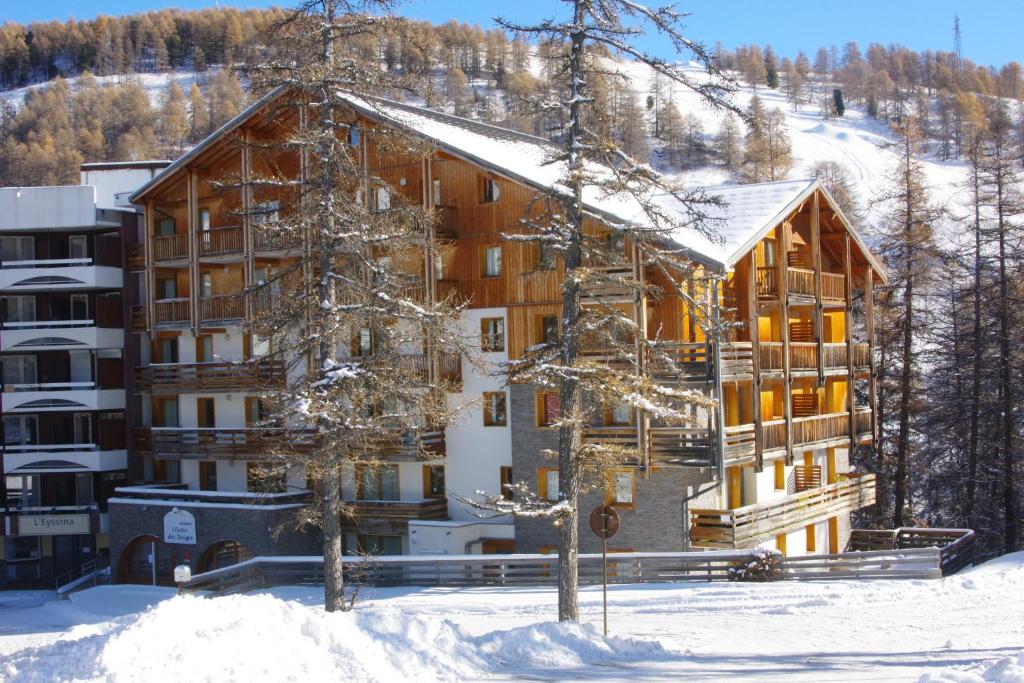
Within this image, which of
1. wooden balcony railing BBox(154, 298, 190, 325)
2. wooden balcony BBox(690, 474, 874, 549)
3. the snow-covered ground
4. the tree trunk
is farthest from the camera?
wooden balcony railing BBox(154, 298, 190, 325)

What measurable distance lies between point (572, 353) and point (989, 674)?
885cm

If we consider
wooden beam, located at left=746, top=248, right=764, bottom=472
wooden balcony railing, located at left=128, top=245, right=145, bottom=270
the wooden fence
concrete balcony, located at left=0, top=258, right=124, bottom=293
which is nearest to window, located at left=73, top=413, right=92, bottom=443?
concrete balcony, located at left=0, top=258, right=124, bottom=293

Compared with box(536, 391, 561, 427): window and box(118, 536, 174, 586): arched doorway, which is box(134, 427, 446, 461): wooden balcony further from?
box(536, 391, 561, 427): window

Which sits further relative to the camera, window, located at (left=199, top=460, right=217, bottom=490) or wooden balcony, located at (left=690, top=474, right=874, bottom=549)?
window, located at (left=199, top=460, right=217, bottom=490)

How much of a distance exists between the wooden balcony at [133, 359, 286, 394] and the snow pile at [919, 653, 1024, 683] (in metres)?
26.1

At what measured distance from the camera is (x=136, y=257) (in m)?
41.4

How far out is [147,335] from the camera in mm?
42156

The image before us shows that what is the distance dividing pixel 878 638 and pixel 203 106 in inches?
6711

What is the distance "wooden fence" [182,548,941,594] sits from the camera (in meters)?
27.2

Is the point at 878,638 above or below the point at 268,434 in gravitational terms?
below

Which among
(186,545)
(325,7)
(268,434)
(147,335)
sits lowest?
(186,545)

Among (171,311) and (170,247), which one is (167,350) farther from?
(170,247)

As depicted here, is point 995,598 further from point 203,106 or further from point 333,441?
point 203,106

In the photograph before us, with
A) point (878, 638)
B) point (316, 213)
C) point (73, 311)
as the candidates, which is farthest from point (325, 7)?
point (73, 311)
